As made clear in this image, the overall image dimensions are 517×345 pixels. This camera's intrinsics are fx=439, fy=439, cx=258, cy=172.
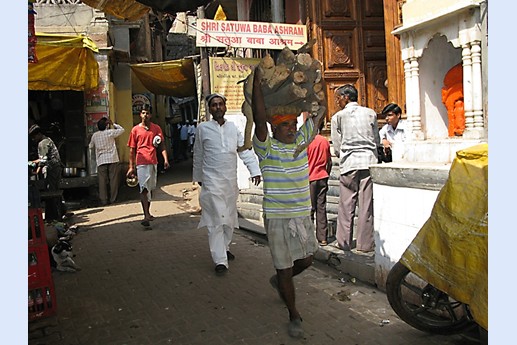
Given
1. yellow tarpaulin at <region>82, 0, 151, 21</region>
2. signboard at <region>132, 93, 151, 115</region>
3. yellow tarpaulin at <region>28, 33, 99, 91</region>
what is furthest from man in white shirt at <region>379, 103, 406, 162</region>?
signboard at <region>132, 93, 151, 115</region>

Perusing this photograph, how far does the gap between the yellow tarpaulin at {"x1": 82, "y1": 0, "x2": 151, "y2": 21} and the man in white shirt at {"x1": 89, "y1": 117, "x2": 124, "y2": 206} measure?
4.88 meters

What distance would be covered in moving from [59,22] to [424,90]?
10.7m

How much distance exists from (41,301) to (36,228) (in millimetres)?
658

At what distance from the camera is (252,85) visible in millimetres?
3445

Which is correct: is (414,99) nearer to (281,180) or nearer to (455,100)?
(455,100)

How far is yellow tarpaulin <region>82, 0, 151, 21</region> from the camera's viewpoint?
5.69 metres

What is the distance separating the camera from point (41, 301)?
3906mm

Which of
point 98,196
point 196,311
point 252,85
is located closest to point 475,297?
point 252,85

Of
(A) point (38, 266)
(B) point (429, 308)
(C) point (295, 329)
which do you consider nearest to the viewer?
(B) point (429, 308)

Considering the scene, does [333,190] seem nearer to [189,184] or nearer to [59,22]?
[189,184]

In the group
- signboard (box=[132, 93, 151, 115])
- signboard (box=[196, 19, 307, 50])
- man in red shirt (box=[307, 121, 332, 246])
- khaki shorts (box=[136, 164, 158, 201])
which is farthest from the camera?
signboard (box=[132, 93, 151, 115])

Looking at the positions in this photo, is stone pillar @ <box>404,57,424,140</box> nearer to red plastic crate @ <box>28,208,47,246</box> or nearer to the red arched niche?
the red arched niche

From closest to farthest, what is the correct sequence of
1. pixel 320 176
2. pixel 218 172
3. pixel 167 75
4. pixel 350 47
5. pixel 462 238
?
pixel 462 238 < pixel 218 172 < pixel 320 176 < pixel 350 47 < pixel 167 75

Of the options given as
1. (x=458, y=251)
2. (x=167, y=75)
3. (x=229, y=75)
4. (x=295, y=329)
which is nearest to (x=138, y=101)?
(x=167, y=75)
